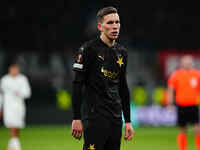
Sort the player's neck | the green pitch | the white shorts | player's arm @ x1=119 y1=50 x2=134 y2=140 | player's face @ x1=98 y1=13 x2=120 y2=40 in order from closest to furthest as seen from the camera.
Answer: player's face @ x1=98 y1=13 x2=120 y2=40, the player's neck, player's arm @ x1=119 y1=50 x2=134 y2=140, the white shorts, the green pitch

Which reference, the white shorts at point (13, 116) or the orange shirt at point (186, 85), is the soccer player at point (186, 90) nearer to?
the orange shirt at point (186, 85)

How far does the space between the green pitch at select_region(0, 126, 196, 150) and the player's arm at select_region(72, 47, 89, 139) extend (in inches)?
281

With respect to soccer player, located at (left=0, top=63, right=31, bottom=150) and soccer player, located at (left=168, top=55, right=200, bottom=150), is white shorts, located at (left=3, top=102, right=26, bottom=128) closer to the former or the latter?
soccer player, located at (left=0, top=63, right=31, bottom=150)

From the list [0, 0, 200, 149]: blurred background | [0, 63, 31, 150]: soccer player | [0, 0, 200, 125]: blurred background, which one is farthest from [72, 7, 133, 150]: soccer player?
[0, 0, 200, 125]: blurred background

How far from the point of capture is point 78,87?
4965mm

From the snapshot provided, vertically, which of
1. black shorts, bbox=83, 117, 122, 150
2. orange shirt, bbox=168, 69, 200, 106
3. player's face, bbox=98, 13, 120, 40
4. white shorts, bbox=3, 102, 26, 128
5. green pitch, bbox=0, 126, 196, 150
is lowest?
green pitch, bbox=0, 126, 196, 150

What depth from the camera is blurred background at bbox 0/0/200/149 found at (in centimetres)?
1955

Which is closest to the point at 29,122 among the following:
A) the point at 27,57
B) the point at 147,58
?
the point at 27,57

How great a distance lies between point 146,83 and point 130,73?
0.76 metres

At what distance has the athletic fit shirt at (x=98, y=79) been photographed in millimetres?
5023

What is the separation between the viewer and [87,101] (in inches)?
201

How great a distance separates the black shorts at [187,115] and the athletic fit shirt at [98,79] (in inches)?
254

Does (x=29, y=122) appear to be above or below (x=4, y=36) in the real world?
below

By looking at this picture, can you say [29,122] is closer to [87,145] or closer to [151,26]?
[151,26]
